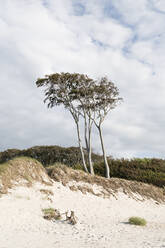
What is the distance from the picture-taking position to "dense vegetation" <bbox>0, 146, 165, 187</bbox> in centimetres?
2867

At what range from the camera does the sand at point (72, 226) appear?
9693 mm

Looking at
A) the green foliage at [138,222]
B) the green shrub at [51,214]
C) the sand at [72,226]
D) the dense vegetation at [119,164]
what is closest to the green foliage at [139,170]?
the dense vegetation at [119,164]

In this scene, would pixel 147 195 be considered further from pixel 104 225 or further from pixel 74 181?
pixel 104 225

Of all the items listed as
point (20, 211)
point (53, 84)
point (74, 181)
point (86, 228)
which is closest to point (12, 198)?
point (20, 211)

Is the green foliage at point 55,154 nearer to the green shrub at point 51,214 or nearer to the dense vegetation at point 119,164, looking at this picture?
the dense vegetation at point 119,164

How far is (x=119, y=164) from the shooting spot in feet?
102

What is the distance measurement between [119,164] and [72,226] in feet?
64.8

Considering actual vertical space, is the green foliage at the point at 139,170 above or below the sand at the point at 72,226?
above

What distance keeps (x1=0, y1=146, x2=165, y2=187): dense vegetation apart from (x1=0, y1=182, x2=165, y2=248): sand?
9278mm

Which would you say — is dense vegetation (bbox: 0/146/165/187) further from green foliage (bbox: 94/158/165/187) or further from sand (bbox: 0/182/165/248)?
sand (bbox: 0/182/165/248)

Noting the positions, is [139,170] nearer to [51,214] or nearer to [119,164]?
[119,164]

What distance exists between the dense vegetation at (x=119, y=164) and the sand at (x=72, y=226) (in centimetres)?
928

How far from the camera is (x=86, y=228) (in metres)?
12.0

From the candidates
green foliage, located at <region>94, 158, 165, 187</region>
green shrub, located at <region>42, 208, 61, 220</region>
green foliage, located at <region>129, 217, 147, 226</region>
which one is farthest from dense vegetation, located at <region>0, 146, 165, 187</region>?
green shrub, located at <region>42, 208, 61, 220</region>
